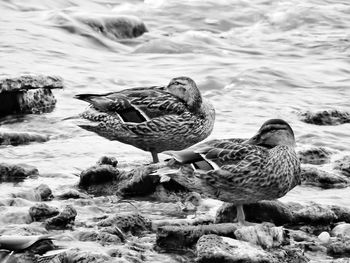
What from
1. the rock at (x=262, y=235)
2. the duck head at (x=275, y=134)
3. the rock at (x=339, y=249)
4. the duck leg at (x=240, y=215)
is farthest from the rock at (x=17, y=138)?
the rock at (x=339, y=249)

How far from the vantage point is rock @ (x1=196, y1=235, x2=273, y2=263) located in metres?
6.94

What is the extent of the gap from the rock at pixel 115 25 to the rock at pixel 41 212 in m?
12.3

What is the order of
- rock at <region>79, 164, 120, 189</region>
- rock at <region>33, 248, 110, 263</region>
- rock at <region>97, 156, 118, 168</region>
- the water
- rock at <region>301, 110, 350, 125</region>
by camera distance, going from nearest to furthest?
rock at <region>33, 248, 110, 263</region>, rock at <region>79, 164, 120, 189</region>, rock at <region>97, 156, 118, 168</region>, the water, rock at <region>301, 110, 350, 125</region>

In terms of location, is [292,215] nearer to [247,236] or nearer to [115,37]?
[247,236]

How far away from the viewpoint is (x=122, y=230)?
25.3 feet

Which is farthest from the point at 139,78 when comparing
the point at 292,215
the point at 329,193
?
the point at 292,215

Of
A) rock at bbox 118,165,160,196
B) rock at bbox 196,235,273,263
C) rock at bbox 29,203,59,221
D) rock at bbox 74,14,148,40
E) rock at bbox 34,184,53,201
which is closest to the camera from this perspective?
rock at bbox 196,235,273,263

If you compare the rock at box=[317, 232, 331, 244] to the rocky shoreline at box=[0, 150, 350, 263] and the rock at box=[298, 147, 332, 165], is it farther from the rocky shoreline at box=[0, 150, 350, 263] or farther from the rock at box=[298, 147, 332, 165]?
the rock at box=[298, 147, 332, 165]

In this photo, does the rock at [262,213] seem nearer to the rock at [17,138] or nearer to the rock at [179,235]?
the rock at [179,235]

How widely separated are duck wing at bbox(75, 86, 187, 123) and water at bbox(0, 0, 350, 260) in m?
0.60

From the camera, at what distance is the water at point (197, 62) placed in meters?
11.5

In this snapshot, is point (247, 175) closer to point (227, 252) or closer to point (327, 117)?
point (227, 252)

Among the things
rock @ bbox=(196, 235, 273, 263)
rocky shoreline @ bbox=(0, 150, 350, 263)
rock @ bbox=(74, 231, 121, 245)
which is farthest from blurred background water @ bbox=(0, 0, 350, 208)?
rock @ bbox=(196, 235, 273, 263)

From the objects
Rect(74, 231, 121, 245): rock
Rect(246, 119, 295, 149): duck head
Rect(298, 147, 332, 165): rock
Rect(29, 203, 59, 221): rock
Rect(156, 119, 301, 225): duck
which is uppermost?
Rect(246, 119, 295, 149): duck head
